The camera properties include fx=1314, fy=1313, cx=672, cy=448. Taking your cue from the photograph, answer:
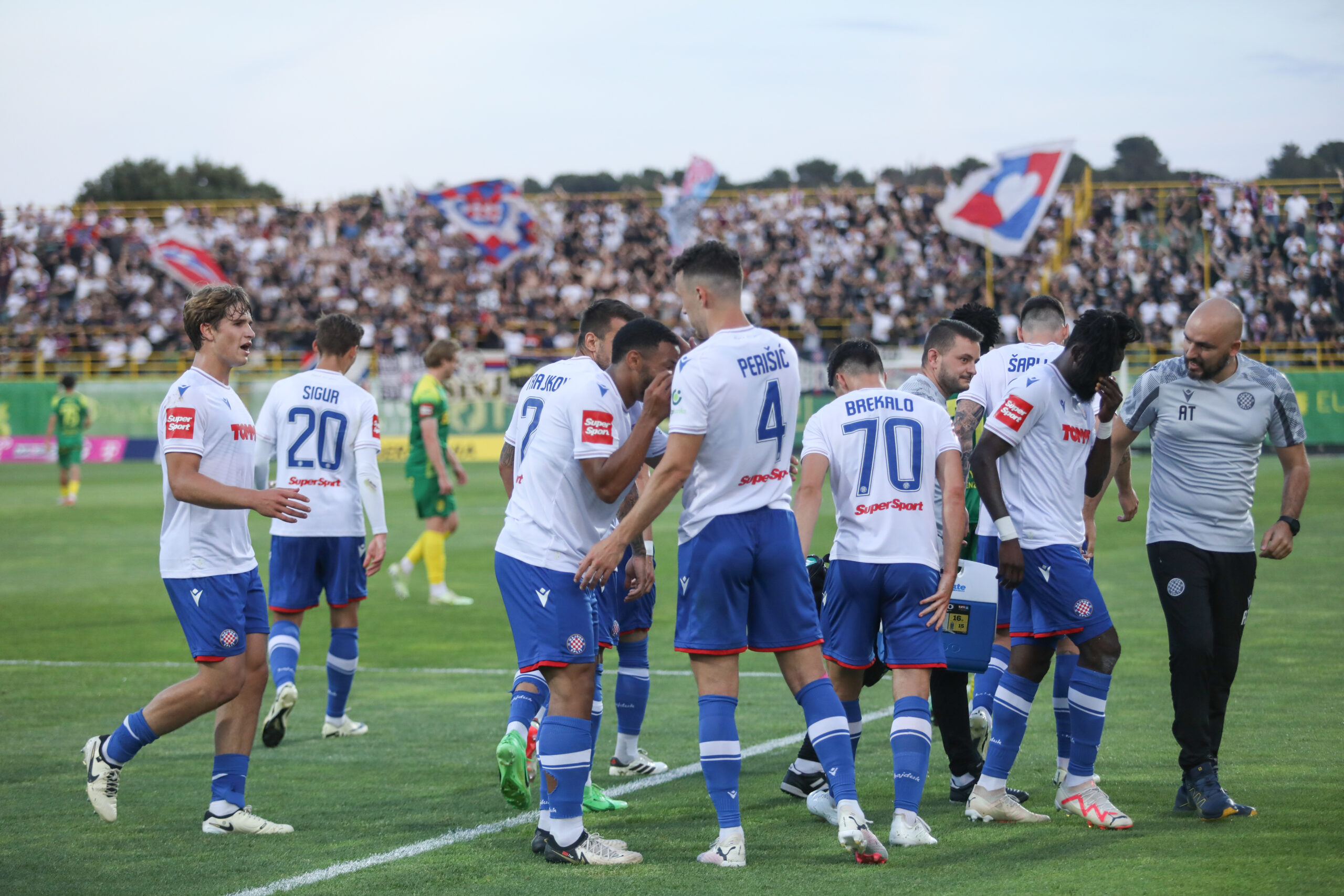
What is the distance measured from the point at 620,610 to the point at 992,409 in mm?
2219

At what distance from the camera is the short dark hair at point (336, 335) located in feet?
25.9

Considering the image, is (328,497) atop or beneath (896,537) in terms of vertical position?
beneath

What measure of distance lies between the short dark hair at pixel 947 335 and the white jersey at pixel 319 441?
11.1ft

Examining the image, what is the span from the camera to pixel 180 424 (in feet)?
18.3

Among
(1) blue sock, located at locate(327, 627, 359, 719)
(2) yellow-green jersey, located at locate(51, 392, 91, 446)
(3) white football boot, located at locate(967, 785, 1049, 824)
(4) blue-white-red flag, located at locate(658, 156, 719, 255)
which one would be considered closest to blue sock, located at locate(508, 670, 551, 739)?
(3) white football boot, located at locate(967, 785, 1049, 824)

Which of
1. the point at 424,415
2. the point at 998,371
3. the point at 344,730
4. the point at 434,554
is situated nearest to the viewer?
the point at 998,371

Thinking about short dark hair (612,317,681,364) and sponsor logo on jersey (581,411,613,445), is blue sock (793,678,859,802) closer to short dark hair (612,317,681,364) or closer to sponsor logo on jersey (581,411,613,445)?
sponsor logo on jersey (581,411,613,445)

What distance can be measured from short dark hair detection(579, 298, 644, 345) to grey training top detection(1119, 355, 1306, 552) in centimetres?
243

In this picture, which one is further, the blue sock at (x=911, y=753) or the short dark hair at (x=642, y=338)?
the short dark hair at (x=642, y=338)

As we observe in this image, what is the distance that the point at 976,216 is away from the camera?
30812 mm

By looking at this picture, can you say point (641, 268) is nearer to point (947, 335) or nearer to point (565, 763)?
point (947, 335)

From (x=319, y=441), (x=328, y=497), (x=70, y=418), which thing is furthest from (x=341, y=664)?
(x=70, y=418)

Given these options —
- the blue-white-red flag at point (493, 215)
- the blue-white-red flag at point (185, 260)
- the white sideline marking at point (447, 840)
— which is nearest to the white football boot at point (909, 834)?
the white sideline marking at point (447, 840)

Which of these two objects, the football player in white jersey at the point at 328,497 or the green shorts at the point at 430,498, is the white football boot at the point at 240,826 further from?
the green shorts at the point at 430,498
